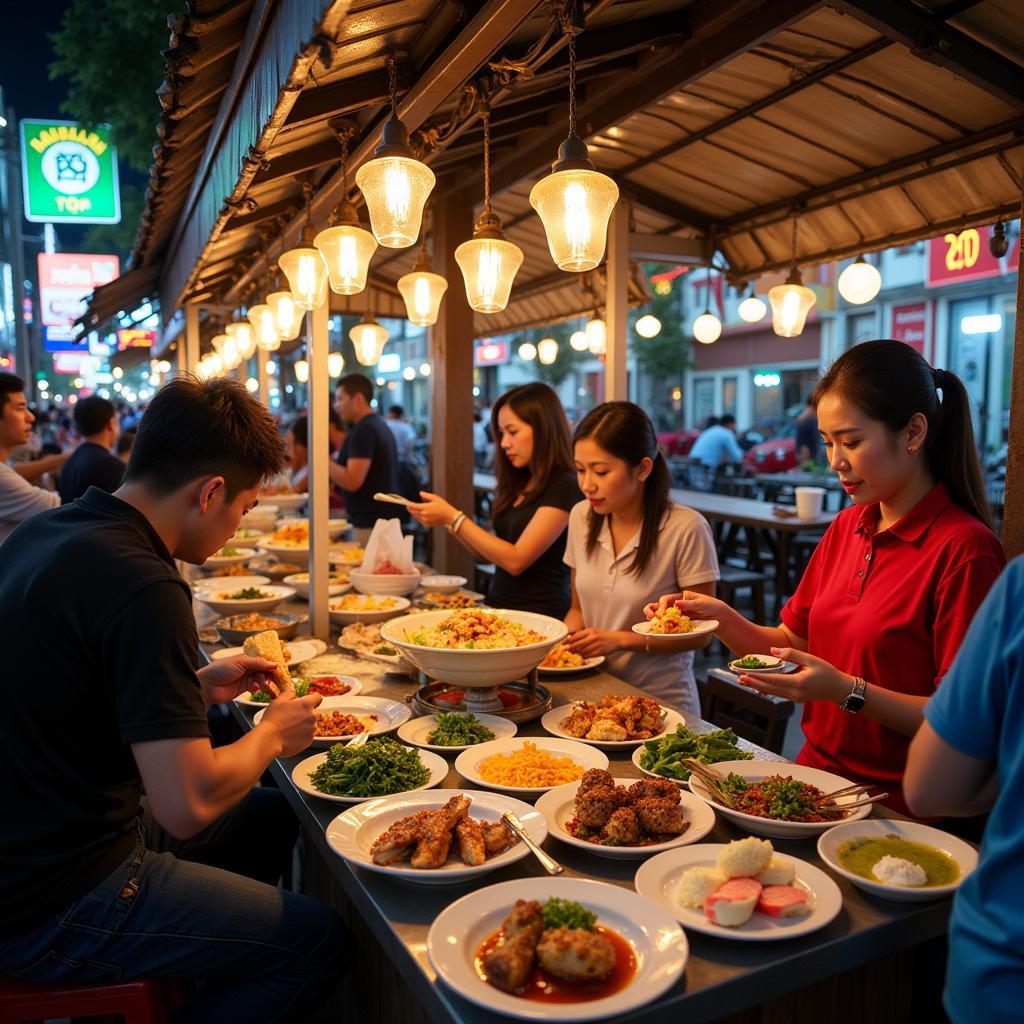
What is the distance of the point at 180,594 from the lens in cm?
179

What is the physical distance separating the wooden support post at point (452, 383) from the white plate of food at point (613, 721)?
404cm

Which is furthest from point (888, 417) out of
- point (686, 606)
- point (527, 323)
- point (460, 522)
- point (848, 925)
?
point (527, 323)

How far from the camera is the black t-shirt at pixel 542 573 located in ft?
13.2

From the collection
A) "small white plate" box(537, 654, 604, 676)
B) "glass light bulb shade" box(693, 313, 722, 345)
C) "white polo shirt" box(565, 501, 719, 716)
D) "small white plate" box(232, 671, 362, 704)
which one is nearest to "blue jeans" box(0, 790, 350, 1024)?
"small white plate" box(232, 671, 362, 704)

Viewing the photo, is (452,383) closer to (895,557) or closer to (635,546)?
(635,546)

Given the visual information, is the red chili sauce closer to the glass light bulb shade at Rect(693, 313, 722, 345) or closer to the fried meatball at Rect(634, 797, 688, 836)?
the fried meatball at Rect(634, 797, 688, 836)

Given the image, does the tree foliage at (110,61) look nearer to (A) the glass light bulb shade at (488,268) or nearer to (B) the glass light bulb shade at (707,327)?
(B) the glass light bulb shade at (707,327)

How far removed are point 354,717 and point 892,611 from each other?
162cm

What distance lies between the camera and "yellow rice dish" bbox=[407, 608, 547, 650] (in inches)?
102

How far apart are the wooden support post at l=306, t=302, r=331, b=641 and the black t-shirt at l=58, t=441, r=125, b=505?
3081 millimetres

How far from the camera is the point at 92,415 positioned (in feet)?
21.4

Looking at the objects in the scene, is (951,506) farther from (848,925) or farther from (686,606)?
(848,925)

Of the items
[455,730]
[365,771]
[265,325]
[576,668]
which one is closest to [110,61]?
[265,325]

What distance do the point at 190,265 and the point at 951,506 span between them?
5415 millimetres
